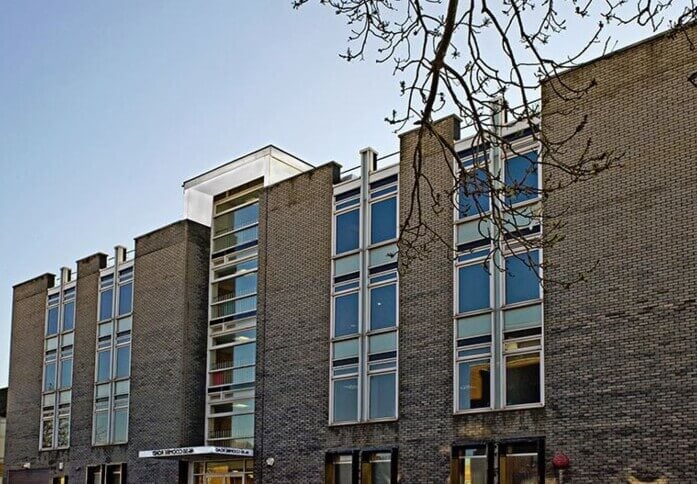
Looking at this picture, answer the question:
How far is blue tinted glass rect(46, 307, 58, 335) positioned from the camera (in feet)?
109

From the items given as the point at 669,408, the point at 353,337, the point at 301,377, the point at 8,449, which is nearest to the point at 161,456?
the point at 301,377

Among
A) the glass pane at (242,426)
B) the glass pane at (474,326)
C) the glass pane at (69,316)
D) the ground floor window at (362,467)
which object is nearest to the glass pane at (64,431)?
the glass pane at (69,316)

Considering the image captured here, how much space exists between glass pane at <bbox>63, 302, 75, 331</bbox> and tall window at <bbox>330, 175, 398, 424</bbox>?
1248 cm

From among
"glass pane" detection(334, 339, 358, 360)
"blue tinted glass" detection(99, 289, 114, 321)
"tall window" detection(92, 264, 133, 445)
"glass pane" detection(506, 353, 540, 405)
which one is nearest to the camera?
"glass pane" detection(506, 353, 540, 405)

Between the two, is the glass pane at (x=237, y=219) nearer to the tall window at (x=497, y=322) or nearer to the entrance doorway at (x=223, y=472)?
the entrance doorway at (x=223, y=472)

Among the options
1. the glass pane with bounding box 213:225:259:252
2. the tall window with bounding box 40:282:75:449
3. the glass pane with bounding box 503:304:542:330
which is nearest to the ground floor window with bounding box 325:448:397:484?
the glass pane with bounding box 503:304:542:330

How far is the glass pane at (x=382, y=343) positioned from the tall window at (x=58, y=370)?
13266mm

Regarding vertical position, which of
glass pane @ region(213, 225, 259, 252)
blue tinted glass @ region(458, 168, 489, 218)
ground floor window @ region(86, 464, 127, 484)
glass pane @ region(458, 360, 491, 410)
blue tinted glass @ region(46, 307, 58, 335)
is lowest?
ground floor window @ region(86, 464, 127, 484)

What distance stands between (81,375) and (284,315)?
9772mm

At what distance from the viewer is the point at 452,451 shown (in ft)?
65.6

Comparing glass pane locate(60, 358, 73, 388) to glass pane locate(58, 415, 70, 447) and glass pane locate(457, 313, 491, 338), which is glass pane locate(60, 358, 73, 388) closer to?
glass pane locate(58, 415, 70, 447)

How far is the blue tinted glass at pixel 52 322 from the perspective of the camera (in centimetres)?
3322

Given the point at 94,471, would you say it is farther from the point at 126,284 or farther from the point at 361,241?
the point at 361,241

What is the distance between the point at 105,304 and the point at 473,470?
50.3 ft
